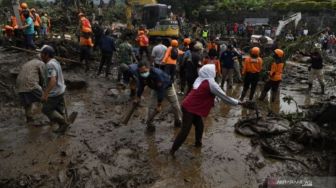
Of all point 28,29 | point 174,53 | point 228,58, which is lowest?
point 228,58

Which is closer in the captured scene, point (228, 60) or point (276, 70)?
point (276, 70)

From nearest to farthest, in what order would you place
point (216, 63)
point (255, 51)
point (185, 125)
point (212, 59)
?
1. point (185, 125)
2. point (255, 51)
3. point (212, 59)
4. point (216, 63)

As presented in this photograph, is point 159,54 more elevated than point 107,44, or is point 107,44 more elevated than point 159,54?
point 107,44

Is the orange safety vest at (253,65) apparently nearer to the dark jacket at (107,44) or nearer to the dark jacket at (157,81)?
the dark jacket at (157,81)

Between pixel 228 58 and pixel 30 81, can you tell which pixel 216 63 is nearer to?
pixel 228 58

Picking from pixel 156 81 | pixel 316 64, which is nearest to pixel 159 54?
pixel 156 81

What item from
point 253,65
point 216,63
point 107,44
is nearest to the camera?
point 253,65

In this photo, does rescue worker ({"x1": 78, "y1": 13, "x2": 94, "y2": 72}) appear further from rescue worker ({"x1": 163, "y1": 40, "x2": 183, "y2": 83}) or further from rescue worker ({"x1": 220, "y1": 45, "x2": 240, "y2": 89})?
rescue worker ({"x1": 220, "y1": 45, "x2": 240, "y2": 89})

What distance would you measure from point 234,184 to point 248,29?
22.7m

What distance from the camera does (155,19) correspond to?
2191 centimetres

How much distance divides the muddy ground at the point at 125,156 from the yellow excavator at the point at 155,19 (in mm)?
12053

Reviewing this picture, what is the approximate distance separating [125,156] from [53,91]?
5.84 feet

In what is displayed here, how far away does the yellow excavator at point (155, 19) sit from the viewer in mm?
19875

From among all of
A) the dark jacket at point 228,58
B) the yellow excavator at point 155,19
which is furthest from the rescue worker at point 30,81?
the yellow excavator at point 155,19
